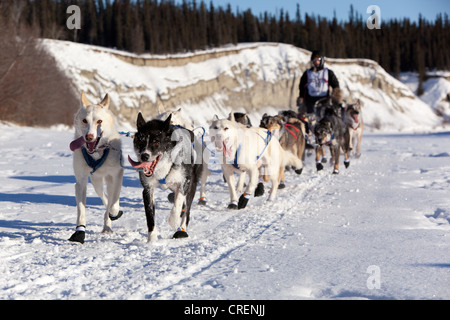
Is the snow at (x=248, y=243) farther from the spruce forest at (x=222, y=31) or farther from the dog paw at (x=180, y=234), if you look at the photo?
the spruce forest at (x=222, y=31)

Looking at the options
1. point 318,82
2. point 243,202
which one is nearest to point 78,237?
point 243,202

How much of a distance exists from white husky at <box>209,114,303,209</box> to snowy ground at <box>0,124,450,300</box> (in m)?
0.40

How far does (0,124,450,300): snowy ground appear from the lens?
3.15 m

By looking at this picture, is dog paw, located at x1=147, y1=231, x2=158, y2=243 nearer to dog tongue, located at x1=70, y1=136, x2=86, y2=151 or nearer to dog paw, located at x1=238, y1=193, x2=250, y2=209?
dog tongue, located at x1=70, y1=136, x2=86, y2=151

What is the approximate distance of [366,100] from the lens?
6588cm

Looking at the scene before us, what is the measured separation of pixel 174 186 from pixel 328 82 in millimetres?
7563

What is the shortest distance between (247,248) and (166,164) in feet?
3.45

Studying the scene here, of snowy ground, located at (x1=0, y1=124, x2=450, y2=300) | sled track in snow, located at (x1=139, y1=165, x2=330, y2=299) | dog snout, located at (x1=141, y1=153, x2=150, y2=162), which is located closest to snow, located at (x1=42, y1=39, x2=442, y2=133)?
snowy ground, located at (x1=0, y1=124, x2=450, y2=300)

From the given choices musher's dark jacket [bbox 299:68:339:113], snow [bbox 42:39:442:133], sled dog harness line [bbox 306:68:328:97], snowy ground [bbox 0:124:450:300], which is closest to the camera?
snowy ground [bbox 0:124:450:300]

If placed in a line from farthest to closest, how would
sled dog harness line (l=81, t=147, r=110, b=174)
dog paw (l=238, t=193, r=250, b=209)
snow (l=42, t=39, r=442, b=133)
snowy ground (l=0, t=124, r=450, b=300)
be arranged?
snow (l=42, t=39, r=442, b=133)
dog paw (l=238, t=193, r=250, b=209)
sled dog harness line (l=81, t=147, r=110, b=174)
snowy ground (l=0, t=124, r=450, b=300)
